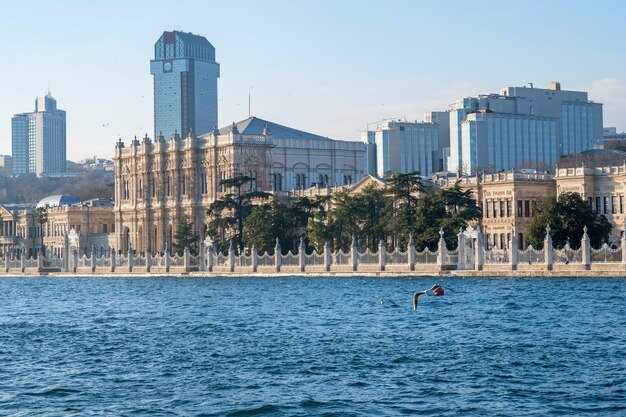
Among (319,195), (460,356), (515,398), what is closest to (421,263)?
(319,195)

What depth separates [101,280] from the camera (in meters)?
111

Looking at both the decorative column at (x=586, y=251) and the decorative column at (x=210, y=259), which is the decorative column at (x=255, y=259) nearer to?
the decorative column at (x=210, y=259)

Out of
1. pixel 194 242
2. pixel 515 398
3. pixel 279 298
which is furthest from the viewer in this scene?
pixel 194 242

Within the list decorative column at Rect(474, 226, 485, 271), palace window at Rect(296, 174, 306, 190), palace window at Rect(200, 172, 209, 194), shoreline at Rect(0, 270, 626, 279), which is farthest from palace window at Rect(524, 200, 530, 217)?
palace window at Rect(200, 172, 209, 194)

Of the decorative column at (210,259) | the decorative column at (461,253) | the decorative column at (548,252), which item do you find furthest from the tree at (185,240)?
the decorative column at (548,252)

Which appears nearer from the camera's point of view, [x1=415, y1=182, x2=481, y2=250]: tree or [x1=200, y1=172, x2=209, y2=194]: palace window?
[x1=415, y1=182, x2=481, y2=250]: tree

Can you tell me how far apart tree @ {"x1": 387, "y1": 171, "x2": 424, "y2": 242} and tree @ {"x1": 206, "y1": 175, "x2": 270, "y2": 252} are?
11.6 m

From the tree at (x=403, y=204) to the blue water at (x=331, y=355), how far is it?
23.8m

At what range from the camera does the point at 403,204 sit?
99812 millimetres

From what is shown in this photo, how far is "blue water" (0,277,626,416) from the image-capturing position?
1321 inches

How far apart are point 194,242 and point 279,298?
51304mm

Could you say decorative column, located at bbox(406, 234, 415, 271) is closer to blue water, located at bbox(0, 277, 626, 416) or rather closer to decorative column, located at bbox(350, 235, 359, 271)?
decorative column, located at bbox(350, 235, 359, 271)

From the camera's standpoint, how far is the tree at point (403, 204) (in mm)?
94750

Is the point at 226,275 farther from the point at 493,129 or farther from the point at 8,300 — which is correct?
the point at 493,129
